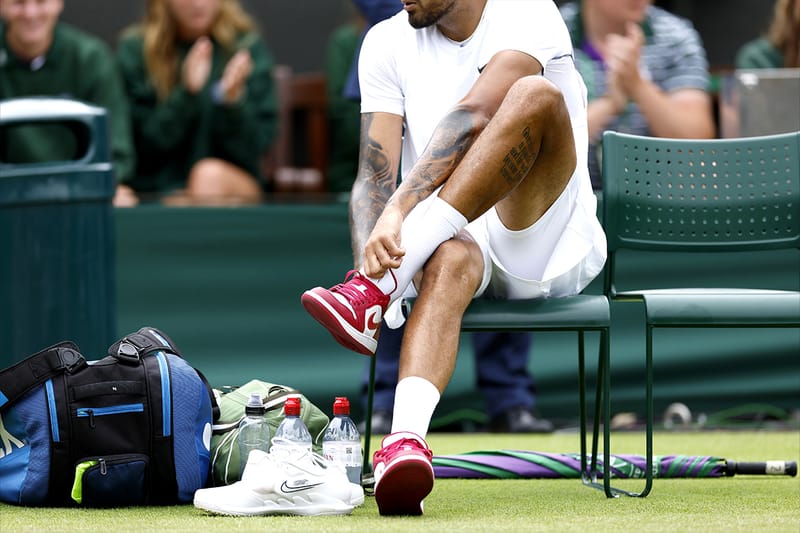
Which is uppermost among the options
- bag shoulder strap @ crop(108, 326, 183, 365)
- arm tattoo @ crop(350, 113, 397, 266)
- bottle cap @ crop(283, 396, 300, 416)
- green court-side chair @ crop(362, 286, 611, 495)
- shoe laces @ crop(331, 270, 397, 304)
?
arm tattoo @ crop(350, 113, 397, 266)

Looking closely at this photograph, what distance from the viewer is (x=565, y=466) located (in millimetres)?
4035

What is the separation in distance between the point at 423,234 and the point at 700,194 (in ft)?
3.61

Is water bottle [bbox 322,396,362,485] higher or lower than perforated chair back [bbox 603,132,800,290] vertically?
lower

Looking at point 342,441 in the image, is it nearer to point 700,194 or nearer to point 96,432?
point 96,432

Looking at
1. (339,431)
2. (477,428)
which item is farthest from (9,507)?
(477,428)

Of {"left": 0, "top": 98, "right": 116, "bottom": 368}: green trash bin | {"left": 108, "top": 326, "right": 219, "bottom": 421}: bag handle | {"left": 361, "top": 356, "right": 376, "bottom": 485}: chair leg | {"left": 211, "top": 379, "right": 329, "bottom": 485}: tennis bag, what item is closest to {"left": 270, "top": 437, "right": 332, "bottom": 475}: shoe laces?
{"left": 211, "top": 379, "right": 329, "bottom": 485}: tennis bag

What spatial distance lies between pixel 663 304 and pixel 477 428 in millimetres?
2239

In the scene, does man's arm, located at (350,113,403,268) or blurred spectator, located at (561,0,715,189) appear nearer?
man's arm, located at (350,113,403,268)

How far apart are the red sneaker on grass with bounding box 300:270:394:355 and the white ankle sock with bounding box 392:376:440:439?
5.5 inches

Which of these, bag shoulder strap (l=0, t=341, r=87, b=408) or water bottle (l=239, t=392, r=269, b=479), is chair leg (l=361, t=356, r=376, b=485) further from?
bag shoulder strap (l=0, t=341, r=87, b=408)

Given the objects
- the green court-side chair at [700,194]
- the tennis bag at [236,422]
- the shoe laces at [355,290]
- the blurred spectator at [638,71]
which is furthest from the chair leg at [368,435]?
the blurred spectator at [638,71]

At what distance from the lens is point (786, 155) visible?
4.04m

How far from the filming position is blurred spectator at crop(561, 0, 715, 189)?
18.6ft

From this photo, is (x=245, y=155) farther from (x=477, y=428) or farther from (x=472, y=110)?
(x=472, y=110)
